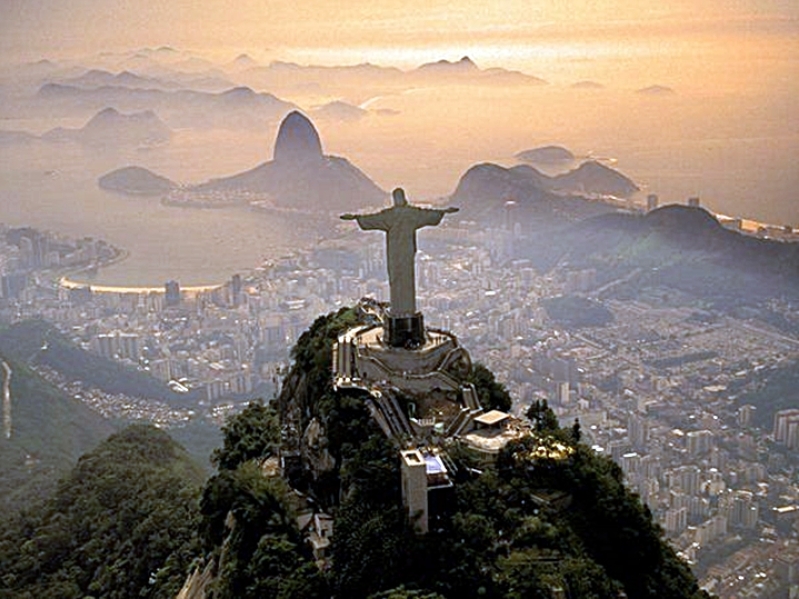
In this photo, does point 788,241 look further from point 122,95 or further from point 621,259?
point 122,95

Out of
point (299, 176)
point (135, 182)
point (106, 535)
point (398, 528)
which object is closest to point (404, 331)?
point (398, 528)

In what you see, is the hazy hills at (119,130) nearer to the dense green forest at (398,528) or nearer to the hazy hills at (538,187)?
the hazy hills at (538,187)

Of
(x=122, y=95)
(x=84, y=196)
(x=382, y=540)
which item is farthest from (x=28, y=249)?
(x=382, y=540)

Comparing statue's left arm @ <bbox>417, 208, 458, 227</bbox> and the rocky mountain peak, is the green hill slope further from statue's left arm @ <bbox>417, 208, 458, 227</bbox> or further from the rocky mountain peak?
the rocky mountain peak

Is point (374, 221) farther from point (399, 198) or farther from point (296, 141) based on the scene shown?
point (296, 141)

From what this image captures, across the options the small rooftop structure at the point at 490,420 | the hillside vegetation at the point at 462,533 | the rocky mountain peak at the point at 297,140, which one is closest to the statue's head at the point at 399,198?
the hillside vegetation at the point at 462,533

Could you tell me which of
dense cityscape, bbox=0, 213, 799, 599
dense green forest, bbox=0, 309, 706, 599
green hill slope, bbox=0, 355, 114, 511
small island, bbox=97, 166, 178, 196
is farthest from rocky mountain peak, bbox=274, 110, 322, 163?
dense green forest, bbox=0, 309, 706, 599
